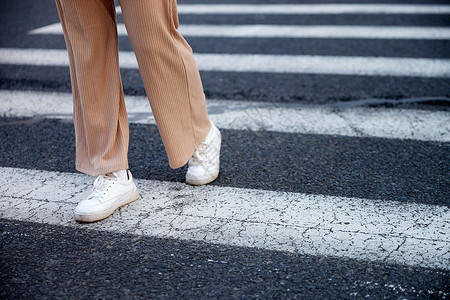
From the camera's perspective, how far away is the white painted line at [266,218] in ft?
6.86

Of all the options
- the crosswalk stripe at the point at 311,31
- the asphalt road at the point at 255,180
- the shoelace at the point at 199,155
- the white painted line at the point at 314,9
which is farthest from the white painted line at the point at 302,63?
the shoelace at the point at 199,155

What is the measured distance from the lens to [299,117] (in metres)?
3.52

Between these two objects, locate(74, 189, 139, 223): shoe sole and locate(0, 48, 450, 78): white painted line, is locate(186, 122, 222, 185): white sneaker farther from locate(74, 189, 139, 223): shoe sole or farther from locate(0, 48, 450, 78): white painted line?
locate(0, 48, 450, 78): white painted line

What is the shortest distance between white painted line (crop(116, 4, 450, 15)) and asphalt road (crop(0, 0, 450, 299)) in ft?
4.39

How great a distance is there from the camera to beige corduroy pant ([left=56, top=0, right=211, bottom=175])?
223 cm

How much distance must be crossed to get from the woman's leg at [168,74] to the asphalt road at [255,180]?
1.09ft

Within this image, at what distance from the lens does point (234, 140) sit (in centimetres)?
321

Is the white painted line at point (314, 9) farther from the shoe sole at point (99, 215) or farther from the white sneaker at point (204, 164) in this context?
the shoe sole at point (99, 215)

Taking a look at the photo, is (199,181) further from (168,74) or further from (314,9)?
(314,9)

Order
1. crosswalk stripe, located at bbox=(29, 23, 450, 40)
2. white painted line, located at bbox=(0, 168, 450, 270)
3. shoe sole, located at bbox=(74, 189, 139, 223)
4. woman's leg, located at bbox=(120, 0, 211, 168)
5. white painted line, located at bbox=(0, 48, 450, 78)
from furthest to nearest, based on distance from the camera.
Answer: crosswalk stripe, located at bbox=(29, 23, 450, 40), white painted line, located at bbox=(0, 48, 450, 78), shoe sole, located at bbox=(74, 189, 139, 223), woman's leg, located at bbox=(120, 0, 211, 168), white painted line, located at bbox=(0, 168, 450, 270)

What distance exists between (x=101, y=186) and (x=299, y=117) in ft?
4.92

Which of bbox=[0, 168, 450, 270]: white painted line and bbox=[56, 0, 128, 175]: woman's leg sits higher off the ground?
bbox=[56, 0, 128, 175]: woman's leg

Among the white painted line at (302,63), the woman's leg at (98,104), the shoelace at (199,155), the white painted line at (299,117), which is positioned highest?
the woman's leg at (98,104)

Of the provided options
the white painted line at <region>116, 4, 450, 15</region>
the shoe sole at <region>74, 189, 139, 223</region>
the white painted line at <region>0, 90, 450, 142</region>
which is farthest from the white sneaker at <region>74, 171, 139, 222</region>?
the white painted line at <region>116, 4, 450, 15</region>
